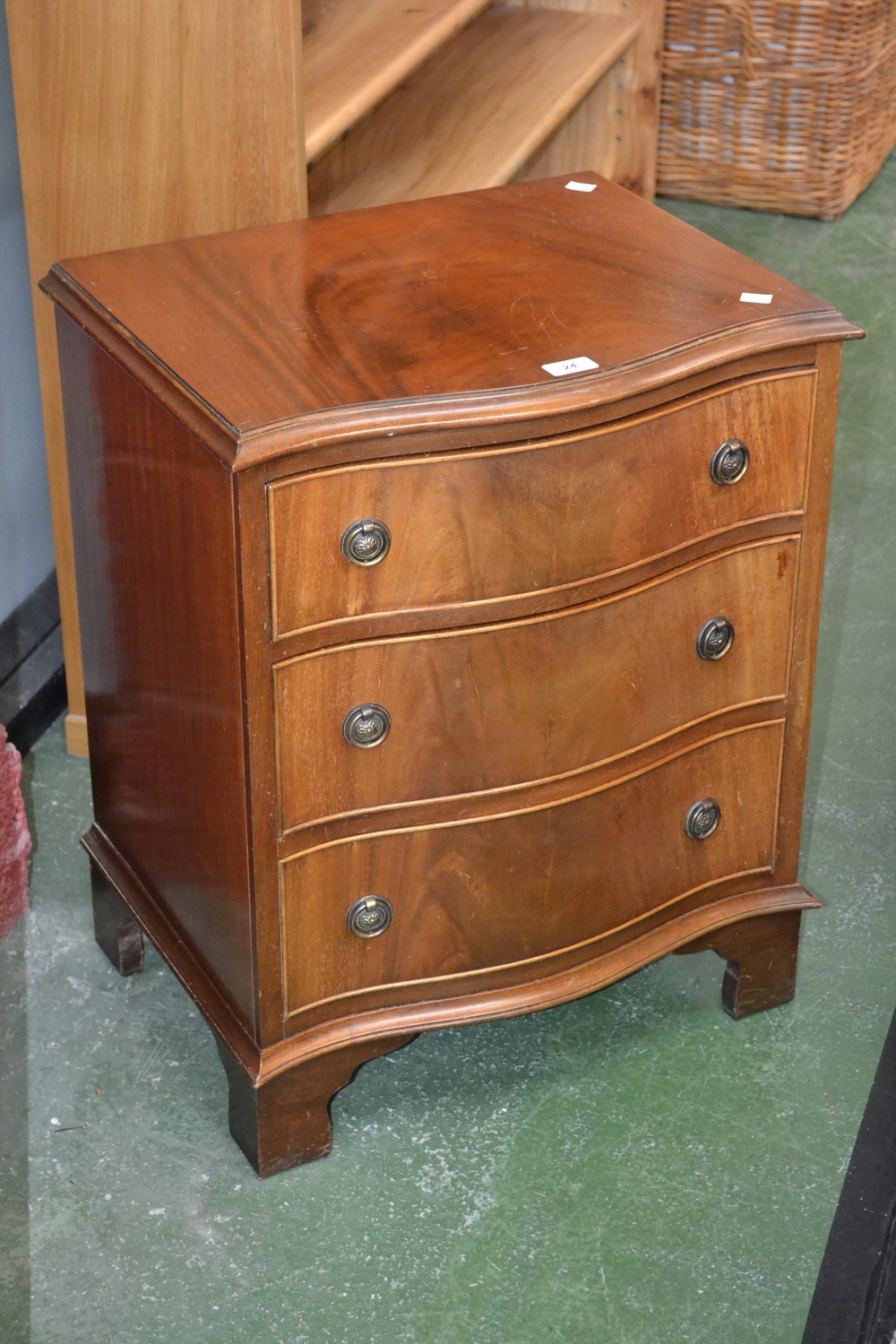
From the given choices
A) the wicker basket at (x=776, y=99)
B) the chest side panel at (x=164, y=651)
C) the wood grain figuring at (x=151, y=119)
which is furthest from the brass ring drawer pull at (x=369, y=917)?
the wicker basket at (x=776, y=99)

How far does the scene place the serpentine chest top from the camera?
5.47ft

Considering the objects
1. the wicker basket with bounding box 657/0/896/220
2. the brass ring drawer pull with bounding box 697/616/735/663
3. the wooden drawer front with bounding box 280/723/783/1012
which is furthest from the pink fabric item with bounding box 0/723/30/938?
the wicker basket with bounding box 657/0/896/220

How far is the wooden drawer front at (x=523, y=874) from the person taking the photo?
6.16 ft

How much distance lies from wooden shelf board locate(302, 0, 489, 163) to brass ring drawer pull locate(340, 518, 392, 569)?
71 centimetres

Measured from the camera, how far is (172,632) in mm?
1850

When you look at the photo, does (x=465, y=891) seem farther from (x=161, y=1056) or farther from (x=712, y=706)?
(x=161, y=1056)

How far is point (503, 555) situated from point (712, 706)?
15.5 inches

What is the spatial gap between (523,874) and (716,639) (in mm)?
Answer: 338

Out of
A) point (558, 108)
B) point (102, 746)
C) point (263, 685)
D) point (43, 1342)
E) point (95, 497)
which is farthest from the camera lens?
point (558, 108)

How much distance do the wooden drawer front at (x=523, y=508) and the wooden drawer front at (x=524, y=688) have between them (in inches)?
2.0

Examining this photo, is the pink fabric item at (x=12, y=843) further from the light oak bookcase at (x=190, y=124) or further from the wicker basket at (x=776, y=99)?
the wicker basket at (x=776, y=99)

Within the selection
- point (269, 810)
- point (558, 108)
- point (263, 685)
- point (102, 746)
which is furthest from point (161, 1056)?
point (558, 108)

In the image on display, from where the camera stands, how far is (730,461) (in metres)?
1.83

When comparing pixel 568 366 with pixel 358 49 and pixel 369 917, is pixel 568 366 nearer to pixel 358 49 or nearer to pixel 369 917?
pixel 369 917
